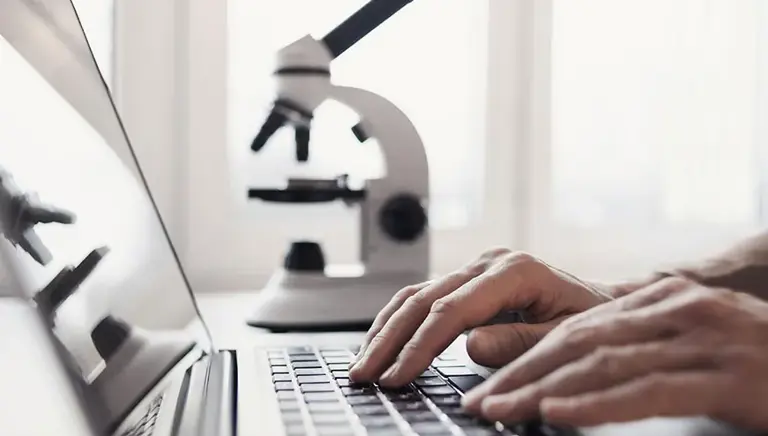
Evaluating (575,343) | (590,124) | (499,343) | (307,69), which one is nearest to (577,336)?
(575,343)

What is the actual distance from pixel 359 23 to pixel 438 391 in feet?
2.07

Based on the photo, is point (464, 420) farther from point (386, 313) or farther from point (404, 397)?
point (386, 313)

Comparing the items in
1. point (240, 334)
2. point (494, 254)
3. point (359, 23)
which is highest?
point (359, 23)

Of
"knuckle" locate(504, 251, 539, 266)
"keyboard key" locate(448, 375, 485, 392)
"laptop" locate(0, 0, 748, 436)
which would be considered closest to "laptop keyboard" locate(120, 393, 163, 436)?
"laptop" locate(0, 0, 748, 436)

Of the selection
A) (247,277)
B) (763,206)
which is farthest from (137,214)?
(763,206)

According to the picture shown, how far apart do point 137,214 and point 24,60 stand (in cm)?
22

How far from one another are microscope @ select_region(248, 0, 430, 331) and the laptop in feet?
0.85

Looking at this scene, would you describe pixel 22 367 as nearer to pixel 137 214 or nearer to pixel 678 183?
pixel 137 214

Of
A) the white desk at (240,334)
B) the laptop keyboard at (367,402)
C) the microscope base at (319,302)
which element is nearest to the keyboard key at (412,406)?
the laptop keyboard at (367,402)

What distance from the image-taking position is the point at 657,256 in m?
1.79

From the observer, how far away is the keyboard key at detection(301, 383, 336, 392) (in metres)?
0.60

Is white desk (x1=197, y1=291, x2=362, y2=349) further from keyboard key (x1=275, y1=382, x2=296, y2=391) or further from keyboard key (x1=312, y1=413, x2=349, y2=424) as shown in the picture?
keyboard key (x1=312, y1=413, x2=349, y2=424)

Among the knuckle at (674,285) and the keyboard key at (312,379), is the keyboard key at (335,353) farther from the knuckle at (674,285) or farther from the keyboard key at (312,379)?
the knuckle at (674,285)

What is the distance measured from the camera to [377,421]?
50cm
